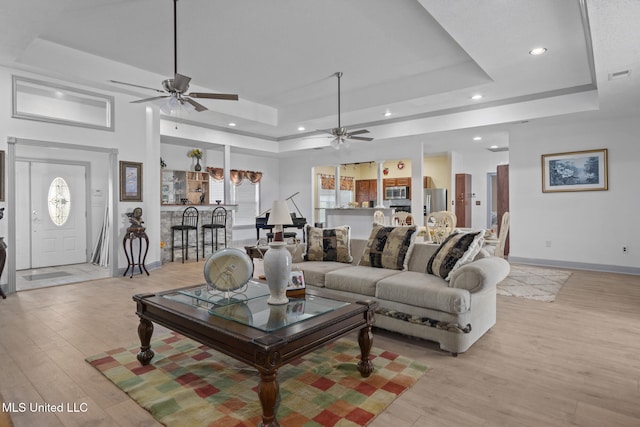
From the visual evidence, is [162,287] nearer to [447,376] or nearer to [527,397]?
[447,376]

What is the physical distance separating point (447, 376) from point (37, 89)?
6085 millimetres

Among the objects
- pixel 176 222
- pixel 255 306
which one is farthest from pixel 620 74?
pixel 176 222

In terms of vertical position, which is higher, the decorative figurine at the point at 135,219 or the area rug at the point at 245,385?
the decorative figurine at the point at 135,219

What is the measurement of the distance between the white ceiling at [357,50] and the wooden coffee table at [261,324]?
2.59 meters

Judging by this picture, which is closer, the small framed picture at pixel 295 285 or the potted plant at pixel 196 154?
the small framed picture at pixel 295 285

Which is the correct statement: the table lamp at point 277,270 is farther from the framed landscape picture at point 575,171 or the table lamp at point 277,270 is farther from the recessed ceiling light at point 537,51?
the framed landscape picture at point 575,171

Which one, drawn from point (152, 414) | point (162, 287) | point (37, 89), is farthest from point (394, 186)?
point (152, 414)

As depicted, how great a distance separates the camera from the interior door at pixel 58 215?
21.1 feet

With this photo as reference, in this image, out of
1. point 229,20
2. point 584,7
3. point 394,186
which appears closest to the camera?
point 584,7

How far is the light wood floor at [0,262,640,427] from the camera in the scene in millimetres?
1986

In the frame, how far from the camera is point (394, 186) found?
10828mm

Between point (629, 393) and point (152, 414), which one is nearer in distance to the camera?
point (152, 414)

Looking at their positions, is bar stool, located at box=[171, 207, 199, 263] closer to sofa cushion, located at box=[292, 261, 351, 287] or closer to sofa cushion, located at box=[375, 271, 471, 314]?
sofa cushion, located at box=[292, 261, 351, 287]

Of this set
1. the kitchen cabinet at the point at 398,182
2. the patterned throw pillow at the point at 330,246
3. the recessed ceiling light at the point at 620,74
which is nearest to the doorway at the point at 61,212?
the patterned throw pillow at the point at 330,246
